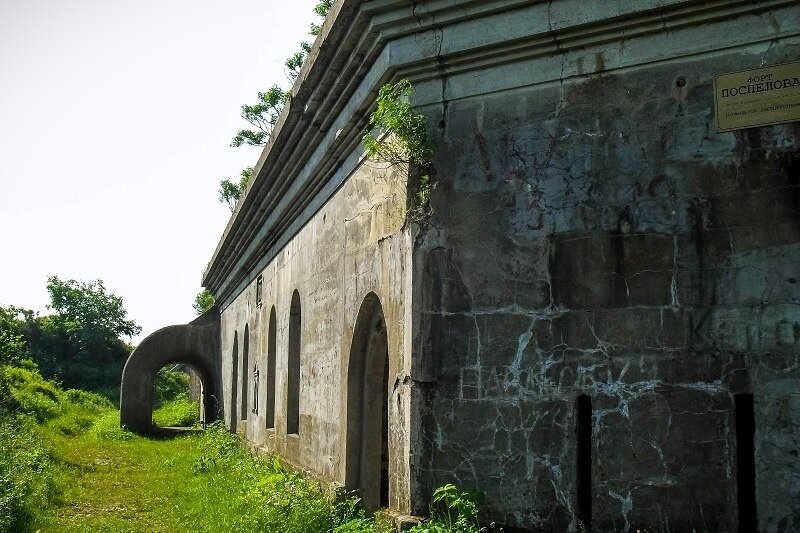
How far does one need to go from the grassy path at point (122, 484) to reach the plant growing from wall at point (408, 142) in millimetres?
3931

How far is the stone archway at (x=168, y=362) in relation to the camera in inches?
661

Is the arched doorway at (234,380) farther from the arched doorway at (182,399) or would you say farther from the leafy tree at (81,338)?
the leafy tree at (81,338)

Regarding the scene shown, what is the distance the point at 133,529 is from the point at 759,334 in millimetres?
5511

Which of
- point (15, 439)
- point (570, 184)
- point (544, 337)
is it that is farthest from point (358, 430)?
point (15, 439)

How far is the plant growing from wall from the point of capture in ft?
14.9

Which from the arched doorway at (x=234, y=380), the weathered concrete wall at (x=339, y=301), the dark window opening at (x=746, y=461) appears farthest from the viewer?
the arched doorway at (x=234, y=380)

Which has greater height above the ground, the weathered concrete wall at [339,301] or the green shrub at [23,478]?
the weathered concrete wall at [339,301]

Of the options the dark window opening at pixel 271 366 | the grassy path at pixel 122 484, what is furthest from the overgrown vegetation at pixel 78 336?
the dark window opening at pixel 271 366

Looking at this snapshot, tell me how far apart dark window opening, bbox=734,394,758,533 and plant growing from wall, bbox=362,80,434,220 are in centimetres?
193

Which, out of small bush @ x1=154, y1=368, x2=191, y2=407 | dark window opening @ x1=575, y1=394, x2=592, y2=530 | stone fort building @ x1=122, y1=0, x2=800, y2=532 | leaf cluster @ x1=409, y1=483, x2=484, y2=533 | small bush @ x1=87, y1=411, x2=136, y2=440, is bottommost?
small bush @ x1=154, y1=368, x2=191, y2=407

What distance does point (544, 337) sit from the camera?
425 centimetres

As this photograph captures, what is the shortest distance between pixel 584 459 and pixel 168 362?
1479cm

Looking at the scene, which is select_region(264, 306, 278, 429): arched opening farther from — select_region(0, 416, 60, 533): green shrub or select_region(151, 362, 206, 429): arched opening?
select_region(151, 362, 206, 429): arched opening

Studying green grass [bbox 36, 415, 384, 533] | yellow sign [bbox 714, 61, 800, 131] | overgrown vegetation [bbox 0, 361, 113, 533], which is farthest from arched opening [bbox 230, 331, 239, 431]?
yellow sign [bbox 714, 61, 800, 131]
